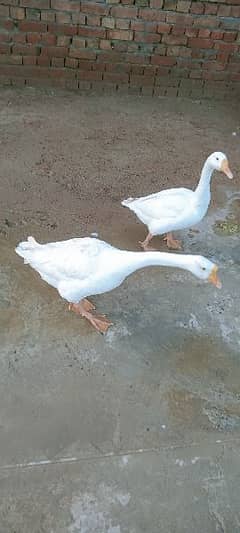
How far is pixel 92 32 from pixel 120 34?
1.18 feet

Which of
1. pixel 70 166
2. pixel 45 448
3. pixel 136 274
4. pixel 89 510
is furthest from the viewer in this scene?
pixel 70 166

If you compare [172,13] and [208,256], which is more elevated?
[172,13]

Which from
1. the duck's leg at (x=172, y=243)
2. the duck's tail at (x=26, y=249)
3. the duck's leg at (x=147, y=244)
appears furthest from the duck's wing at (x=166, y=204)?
the duck's tail at (x=26, y=249)

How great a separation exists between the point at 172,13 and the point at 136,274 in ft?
12.7

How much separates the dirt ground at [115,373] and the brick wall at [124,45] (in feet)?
5.36

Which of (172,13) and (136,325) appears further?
(172,13)

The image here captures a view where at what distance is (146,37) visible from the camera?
654cm

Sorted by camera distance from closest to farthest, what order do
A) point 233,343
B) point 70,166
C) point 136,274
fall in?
point 233,343 < point 136,274 < point 70,166

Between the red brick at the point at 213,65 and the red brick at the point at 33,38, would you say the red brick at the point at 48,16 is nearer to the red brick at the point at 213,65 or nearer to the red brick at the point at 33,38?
the red brick at the point at 33,38

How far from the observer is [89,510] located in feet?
9.05

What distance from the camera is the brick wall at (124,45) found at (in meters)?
6.29

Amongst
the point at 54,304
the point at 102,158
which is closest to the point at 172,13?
the point at 102,158

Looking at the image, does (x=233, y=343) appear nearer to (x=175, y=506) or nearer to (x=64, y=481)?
(x=175, y=506)

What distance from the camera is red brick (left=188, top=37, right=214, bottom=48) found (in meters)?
6.59
